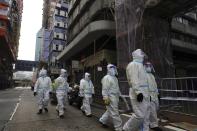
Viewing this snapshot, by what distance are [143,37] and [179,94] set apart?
5.03 m

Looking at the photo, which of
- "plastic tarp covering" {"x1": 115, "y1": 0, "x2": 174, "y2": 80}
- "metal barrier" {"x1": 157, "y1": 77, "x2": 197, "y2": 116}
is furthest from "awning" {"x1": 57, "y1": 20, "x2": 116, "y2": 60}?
"metal barrier" {"x1": 157, "y1": 77, "x2": 197, "y2": 116}

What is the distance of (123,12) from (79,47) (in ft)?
30.4

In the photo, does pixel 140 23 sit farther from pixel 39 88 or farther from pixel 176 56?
pixel 176 56

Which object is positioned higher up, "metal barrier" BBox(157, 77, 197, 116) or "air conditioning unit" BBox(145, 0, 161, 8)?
"air conditioning unit" BBox(145, 0, 161, 8)

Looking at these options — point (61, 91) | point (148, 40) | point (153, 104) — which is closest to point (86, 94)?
point (61, 91)

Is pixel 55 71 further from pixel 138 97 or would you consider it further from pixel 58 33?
pixel 138 97

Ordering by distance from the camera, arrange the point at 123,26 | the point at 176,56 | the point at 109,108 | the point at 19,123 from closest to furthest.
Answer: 1. the point at 109,108
2. the point at 19,123
3. the point at 123,26
4. the point at 176,56

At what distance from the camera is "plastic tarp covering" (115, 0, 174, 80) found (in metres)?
12.9

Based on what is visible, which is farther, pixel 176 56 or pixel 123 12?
pixel 176 56

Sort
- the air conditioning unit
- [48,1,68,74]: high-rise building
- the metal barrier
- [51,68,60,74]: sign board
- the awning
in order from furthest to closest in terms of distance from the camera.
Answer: [48,1,68,74]: high-rise building < [51,68,60,74]: sign board < the awning < the air conditioning unit < the metal barrier

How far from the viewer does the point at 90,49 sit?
949 inches

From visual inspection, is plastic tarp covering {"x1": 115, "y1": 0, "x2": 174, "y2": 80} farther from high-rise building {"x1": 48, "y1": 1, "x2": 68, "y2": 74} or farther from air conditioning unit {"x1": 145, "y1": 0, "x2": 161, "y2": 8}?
high-rise building {"x1": 48, "y1": 1, "x2": 68, "y2": 74}

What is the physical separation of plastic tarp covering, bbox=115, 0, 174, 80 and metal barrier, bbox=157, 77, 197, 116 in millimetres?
3250


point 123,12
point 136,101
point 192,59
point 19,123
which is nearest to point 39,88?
point 19,123
